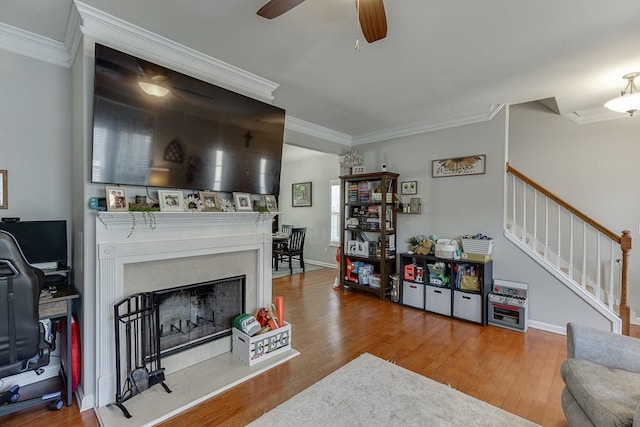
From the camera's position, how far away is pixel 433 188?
4.30 m

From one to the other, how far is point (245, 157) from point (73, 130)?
131 cm

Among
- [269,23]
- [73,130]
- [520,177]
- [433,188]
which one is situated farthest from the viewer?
[433,188]

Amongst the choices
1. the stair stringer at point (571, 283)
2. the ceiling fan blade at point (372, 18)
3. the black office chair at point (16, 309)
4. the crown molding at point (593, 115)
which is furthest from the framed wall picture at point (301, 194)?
the black office chair at point (16, 309)

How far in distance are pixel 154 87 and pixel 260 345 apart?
2198 millimetres

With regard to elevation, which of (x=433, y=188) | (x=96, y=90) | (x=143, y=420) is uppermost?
(x=96, y=90)

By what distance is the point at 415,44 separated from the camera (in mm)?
2301

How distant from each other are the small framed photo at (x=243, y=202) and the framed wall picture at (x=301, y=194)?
4491mm

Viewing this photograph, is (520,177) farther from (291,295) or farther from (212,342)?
(212,342)

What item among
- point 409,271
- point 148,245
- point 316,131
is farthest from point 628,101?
point 148,245

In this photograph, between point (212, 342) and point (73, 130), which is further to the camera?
point (212, 342)

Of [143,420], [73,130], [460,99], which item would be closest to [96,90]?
[73,130]

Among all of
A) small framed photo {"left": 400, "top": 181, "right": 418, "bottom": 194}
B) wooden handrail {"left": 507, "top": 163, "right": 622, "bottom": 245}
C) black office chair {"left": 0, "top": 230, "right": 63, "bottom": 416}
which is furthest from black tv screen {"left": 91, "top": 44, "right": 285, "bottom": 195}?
wooden handrail {"left": 507, "top": 163, "right": 622, "bottom": 245}

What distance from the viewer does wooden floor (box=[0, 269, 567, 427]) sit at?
1.99 m

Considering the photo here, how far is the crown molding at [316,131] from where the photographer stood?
4.21 meters
